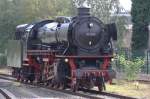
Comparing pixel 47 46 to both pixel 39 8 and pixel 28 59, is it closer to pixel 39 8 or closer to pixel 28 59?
pixel 28 59

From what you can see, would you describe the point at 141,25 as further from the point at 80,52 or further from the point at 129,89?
the point at 80,52

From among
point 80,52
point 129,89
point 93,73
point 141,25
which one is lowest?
point 129,89

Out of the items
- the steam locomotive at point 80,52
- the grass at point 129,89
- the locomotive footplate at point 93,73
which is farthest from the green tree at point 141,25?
the locomotive footplate at point 93,73

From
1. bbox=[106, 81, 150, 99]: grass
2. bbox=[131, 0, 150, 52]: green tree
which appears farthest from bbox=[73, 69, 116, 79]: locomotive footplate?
bbox=[131, 0, 150, 52]: green tree

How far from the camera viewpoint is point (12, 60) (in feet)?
110

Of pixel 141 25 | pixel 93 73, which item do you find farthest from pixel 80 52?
pixel 141 25

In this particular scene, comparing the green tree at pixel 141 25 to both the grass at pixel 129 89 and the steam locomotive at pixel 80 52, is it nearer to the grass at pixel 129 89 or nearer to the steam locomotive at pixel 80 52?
the grass at pixel 129 89

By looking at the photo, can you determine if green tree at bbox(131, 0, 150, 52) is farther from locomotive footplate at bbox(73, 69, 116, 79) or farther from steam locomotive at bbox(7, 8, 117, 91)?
locomotive footplate at bbox(73, 69, 116, 79)

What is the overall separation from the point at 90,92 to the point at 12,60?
35.2 feet

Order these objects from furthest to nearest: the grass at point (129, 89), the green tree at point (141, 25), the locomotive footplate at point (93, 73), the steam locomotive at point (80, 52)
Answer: the green tree at point (141, 25) → the steam locomotive at point (80, 52) → the locomotive footplate at point (93, 73) → the grass at point (129, 89)

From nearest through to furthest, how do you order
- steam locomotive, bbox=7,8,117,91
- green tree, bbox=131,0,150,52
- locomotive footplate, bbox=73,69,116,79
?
locomotive footplate, bbox=73,69,116,79 → steam locomotive, bbox=7,8,117,91 → green tree, bbox=131,0,150,52

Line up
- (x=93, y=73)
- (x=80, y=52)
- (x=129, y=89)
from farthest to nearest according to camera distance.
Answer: (x=129, y=89), (x=80, y=52), (x=93, y=73)

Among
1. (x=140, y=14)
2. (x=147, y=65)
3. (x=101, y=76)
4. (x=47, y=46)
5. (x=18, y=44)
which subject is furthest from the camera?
(x=140, y=14)

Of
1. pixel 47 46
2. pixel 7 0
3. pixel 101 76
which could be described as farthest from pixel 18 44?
pixel 7 0
